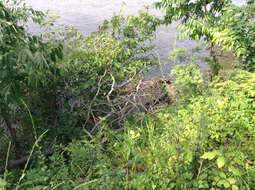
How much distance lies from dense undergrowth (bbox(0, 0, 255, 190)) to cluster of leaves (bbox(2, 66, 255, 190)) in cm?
1

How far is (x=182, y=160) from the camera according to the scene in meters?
1.95

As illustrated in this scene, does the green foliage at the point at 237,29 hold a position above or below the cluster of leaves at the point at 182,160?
above

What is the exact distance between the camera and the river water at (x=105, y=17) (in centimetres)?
739

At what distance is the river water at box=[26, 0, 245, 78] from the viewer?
739cm

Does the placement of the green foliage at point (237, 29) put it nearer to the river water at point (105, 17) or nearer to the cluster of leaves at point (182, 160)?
the cluster of leaves at point (182, 160)

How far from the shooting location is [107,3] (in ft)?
46.6

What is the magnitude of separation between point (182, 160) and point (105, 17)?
10305 millimetres

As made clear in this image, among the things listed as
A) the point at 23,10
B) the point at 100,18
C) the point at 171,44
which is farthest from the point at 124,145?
the point at 100,18

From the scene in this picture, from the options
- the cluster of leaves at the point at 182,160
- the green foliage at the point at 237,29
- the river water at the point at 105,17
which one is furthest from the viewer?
the river water at the point at 105,17

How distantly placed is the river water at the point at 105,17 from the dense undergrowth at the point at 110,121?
2675 mm

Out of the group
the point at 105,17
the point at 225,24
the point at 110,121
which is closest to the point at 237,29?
the point at 225,24

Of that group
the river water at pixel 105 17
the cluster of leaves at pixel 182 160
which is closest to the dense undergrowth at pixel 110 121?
the cluster of leaves at pixel 182 160

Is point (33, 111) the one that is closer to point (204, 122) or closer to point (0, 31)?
point (0, 31)

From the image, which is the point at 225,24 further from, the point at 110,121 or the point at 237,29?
the point at 110,121
